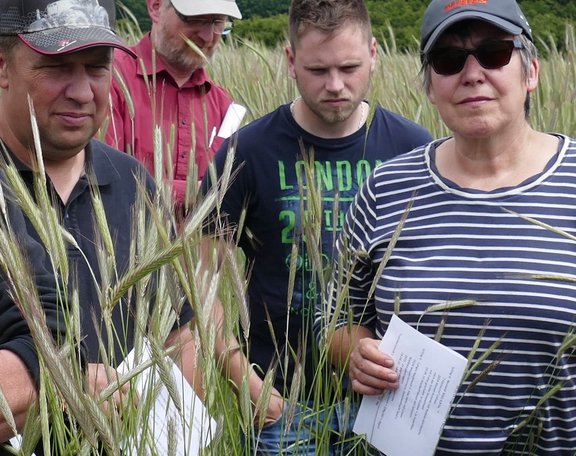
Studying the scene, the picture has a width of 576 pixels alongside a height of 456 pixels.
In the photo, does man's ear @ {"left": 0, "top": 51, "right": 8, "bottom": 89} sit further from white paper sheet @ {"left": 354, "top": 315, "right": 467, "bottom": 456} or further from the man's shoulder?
white paper sheet @ {"left": 354, "top": 315, "right": 467, "bottom": 456}

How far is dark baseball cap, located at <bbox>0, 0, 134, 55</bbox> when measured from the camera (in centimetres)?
225

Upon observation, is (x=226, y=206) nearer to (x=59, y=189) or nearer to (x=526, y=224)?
(x=59, y=189)

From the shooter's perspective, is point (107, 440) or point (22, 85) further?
point (22, 85)

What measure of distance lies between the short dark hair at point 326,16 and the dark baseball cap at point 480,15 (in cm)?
66

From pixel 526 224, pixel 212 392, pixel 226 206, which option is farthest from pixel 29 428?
pixel 226 206

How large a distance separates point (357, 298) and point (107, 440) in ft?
3.65

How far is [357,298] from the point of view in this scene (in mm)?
2375

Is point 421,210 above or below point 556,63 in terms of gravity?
below

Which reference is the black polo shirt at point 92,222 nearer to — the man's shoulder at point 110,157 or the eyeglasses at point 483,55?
the man's shoulder at point 110,157

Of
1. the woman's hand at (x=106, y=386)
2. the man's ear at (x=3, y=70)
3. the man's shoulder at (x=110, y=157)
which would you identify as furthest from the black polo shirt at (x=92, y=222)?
the woman's hand at (x=106, y=386)

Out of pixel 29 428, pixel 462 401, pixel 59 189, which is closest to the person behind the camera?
pixel 29 428

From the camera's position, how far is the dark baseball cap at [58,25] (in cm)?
225

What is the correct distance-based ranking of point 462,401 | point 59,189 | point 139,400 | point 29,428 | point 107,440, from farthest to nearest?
point 59,189 < point 462,401 < point 139,400 < point 29,428 < point 107,440

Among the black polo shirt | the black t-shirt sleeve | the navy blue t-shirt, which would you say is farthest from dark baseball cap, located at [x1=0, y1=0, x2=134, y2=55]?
the navy blue t-shirt
